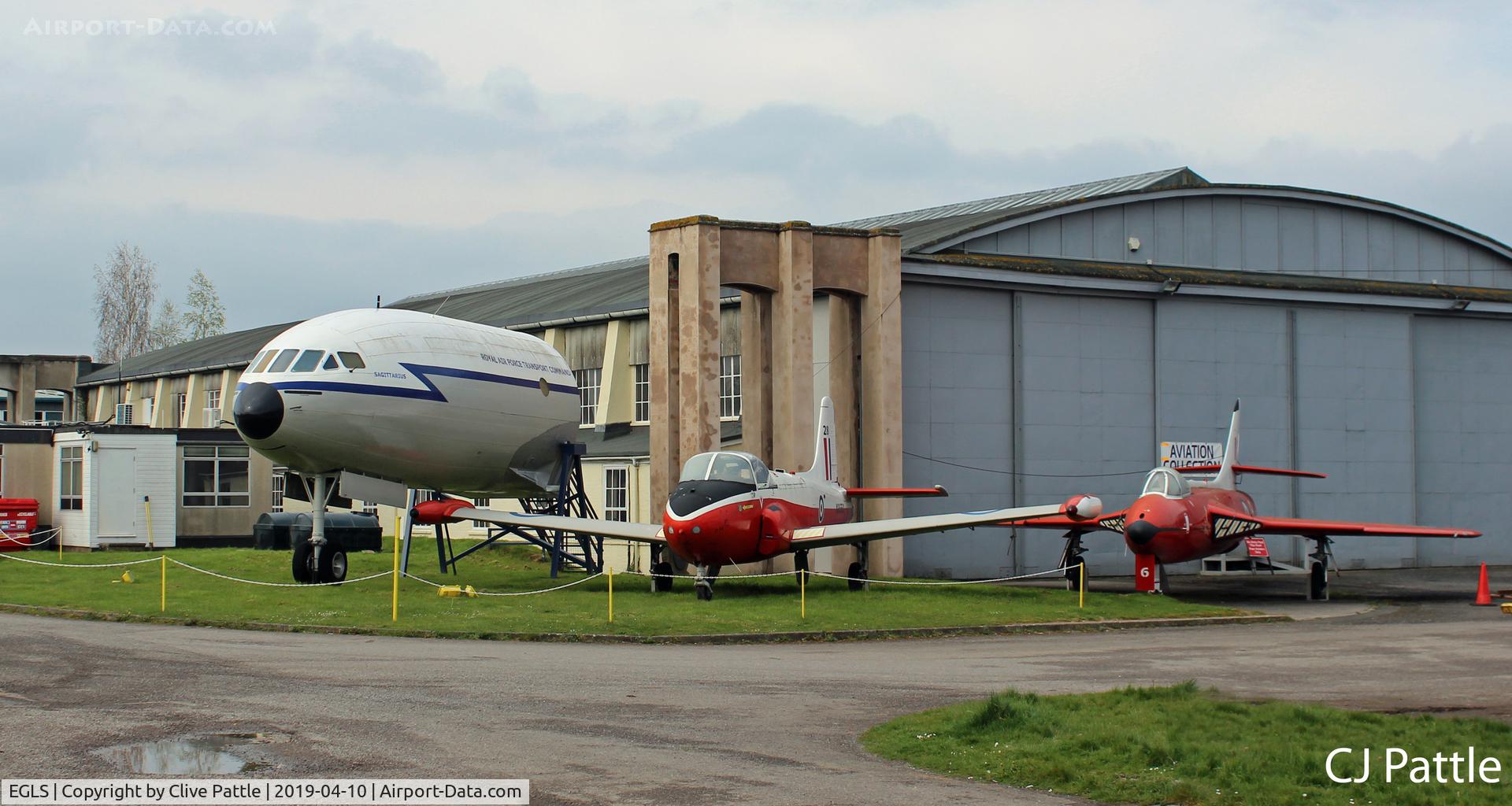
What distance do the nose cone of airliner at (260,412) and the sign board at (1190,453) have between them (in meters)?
23.0

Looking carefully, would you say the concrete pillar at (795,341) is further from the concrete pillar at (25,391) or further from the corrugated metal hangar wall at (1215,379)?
the concrete pillar at (25,391)

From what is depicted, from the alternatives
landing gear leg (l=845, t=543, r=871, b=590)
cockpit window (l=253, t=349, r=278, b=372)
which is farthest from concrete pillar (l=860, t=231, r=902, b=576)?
cockpit window (l=253, t=349, r=278, b=372)

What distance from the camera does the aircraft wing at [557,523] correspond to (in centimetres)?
2697

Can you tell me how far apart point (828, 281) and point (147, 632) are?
16.7 m

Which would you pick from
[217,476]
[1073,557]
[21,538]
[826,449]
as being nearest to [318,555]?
[826,449]

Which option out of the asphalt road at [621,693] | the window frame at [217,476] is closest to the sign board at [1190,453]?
the asphalt road at [621,693]

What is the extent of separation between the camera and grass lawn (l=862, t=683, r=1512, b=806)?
9789 mm

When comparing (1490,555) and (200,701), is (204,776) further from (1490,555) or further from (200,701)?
(1490,555)

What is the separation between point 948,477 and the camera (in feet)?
114

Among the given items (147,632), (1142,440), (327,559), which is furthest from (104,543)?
(1142,440)

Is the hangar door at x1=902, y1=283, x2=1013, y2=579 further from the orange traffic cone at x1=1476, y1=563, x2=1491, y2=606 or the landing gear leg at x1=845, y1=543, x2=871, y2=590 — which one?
the orange traffic cone at x1=1476, y1=563, x2=1491, y2=606

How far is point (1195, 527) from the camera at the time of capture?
29656 millimetres

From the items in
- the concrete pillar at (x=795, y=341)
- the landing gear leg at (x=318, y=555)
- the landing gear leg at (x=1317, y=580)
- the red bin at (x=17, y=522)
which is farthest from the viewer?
the red bin at (x=17, y=522)

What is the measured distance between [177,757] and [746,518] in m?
15.5
